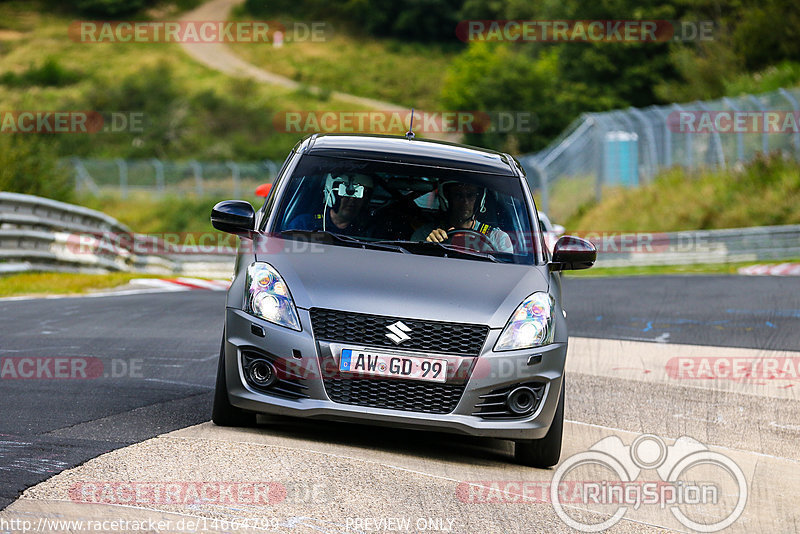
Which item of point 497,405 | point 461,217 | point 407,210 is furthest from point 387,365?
point 461,217

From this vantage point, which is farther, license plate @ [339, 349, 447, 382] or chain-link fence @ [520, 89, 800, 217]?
chain-link fence @ [520, 89, 800, 217]

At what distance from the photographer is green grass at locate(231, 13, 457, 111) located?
101 metres

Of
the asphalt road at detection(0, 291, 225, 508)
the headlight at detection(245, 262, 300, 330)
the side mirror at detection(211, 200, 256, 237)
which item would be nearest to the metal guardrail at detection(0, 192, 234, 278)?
the asphalt road at detection(0, 291, 225, 508)

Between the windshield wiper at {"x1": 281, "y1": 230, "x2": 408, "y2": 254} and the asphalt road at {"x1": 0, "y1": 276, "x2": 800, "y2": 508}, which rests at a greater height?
the windshield wiper at {"x1": 281, "y1": 230, "x2": 408, "y2": 254}

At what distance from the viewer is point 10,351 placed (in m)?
10.1

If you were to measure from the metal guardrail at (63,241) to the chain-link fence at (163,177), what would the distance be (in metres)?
21.6

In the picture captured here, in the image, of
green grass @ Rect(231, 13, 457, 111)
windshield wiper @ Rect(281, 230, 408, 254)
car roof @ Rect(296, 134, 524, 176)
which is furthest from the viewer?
green grass @ Rect(231, 13, 457, 111)

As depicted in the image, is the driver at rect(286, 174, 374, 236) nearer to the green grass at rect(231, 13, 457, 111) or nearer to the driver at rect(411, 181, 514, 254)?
the driver at rect(411, 181, 514, 254)

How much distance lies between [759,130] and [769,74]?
9.17 metres

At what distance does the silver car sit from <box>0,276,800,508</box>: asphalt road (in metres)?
0.83

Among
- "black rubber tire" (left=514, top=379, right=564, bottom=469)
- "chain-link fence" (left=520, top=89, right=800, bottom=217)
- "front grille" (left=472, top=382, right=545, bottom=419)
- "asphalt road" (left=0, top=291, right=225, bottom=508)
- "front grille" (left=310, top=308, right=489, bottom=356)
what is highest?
"chain-link fence" (left=520, top=89, right=800, bottom=217)

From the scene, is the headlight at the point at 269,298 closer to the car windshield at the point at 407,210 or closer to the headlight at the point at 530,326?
the car windshield at the point at 407,210

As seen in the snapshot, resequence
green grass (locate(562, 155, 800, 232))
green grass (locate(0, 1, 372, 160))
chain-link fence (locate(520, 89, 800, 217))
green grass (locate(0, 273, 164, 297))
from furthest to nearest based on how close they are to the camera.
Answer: green grass (locate(0, 1, 372, 160)) < chain-link fence (locate(520, 89, 800, 217)) < green grass (locate(562, 155, 800, 232)) < green grass (locate(0, 273, 164, 297))

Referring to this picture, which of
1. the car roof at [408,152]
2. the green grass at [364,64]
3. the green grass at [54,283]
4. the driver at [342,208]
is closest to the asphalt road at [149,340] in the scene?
the driver at [342,208]
